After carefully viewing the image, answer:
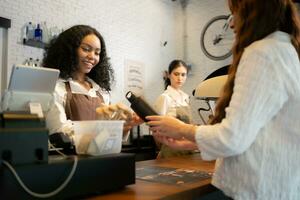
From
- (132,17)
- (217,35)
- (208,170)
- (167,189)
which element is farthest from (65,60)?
(217,35)

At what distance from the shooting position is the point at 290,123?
1038 mm

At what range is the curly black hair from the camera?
2.27 m

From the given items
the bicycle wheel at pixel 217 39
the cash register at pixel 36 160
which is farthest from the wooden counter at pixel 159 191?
the bicycle wheel at pixel 217 39

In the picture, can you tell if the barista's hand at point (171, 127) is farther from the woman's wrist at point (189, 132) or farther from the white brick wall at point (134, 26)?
the white brick wall at point (134, 26)

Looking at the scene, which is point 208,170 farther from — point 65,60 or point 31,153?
point 65,60

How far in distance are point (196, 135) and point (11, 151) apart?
0.55m

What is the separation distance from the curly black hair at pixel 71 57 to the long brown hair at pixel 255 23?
1354 millimetres

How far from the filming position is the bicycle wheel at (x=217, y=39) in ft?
18.7

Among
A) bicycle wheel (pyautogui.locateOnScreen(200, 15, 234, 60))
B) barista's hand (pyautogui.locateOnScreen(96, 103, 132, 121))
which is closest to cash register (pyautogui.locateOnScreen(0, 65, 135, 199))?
barista's hand (pyautogui.locateOnScreen(96, 103, 132, 121))

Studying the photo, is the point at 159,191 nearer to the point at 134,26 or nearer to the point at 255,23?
the point at 255,23

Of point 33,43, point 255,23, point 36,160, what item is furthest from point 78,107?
point 33,43

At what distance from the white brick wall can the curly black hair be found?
5.01ft

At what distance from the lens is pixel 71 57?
7.46 feet

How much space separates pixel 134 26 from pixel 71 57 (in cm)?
328
